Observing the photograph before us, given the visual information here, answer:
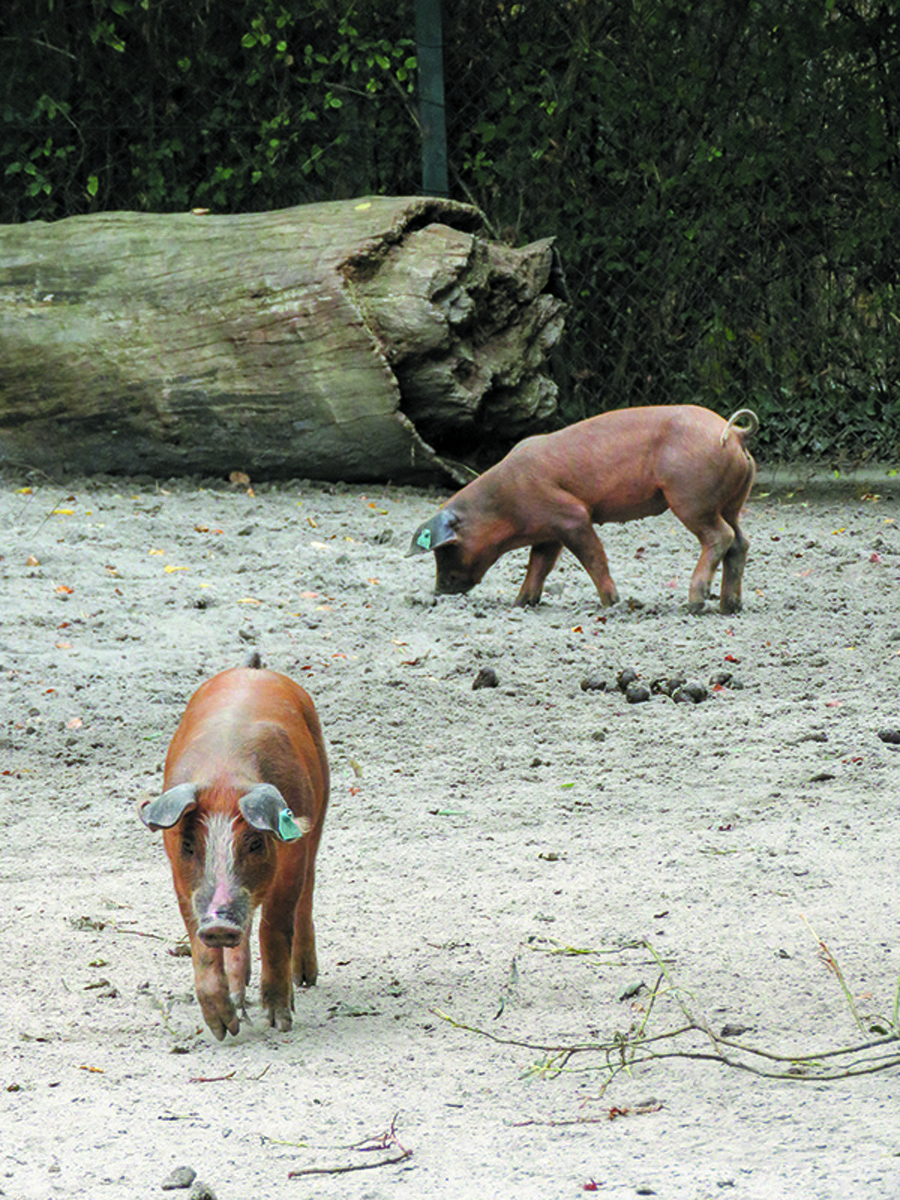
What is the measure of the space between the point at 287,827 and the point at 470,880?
4.00 ft

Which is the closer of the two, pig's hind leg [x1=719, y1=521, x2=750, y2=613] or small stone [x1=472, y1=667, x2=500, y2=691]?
small stone [x1=472, y1=667, x2=500, y2=691]

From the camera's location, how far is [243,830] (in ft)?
8.72

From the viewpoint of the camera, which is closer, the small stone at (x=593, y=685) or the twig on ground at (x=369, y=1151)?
the twig on ground at (x=369, y=1151)

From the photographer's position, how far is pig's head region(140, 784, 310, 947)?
2.56 meters

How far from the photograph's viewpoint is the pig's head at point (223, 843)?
8.41 ft

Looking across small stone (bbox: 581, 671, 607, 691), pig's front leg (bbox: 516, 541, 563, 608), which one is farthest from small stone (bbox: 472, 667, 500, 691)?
pig's front leg (bbox: 516, 541, 563, 608)

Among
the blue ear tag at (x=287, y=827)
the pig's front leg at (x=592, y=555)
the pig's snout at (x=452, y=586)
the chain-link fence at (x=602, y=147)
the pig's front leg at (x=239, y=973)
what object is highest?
the chain-link fence at (x=602, y=147)

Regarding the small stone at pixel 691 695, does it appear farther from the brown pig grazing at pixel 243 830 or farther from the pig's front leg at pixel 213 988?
the pig's front leg at pixel 213 988

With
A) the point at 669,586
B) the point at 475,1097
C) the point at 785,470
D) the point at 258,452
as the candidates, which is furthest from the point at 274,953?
the point at 785,470

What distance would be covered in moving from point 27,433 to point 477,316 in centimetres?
264

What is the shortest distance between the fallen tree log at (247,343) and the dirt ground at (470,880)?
90cm

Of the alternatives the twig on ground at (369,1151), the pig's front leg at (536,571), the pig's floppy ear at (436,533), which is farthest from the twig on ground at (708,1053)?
the pig's front leg at (536,571)

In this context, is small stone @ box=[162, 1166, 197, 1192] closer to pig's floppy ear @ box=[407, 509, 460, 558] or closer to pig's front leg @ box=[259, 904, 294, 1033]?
pig's front leg @ box=[259, 904, 294, 1033]

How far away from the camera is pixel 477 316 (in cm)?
848
